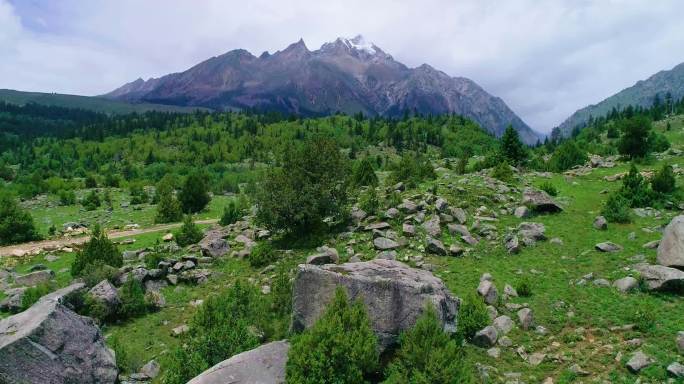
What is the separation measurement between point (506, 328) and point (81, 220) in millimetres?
43485

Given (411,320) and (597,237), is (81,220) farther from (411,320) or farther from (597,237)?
(597,237)

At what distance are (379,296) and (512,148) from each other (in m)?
39.1

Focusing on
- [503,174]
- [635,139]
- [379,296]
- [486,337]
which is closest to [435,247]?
[486,337]

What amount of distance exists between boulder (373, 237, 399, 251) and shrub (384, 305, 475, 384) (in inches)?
415

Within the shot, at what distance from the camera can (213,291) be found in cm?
2109

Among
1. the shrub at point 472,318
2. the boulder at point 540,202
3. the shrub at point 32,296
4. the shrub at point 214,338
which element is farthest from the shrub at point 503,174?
the shrub at point 32,296

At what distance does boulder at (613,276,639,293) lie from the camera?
16.1m

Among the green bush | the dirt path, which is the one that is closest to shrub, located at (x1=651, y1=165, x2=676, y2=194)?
the green bush

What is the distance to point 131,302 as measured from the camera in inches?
744

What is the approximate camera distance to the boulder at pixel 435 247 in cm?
2175

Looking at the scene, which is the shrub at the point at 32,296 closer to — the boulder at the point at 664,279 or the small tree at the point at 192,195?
the boulder at the point at 664,279

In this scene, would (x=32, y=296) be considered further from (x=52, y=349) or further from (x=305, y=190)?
(x=305, y=190)

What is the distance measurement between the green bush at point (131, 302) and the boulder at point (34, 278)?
7.73m

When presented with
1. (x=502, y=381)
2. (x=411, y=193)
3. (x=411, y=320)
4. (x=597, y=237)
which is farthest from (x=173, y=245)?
(x=597, y=237)
